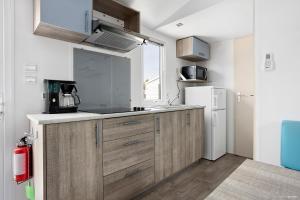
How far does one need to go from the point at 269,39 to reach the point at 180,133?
154 centimetres

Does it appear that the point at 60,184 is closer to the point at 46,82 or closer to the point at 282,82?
the point at 46,82

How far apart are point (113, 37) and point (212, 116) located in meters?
2.16

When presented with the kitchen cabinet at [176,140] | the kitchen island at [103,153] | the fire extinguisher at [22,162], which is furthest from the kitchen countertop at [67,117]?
the kitchen cabinet at [176,140]

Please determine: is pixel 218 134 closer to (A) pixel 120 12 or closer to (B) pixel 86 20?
(A) pixel 120 12

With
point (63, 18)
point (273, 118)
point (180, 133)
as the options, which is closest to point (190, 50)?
point (180, 133)

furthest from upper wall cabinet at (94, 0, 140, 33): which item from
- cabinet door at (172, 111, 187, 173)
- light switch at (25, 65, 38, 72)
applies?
cabinet door at (172, 111, 187, 173)

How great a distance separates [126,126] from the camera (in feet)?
5.71

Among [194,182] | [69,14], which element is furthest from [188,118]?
[69,14]

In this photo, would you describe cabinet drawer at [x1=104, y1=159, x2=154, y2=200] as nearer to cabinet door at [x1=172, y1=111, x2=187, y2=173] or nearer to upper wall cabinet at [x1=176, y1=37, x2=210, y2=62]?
cabinet door at [x1=172, y1=111, x2=187, y2=173]

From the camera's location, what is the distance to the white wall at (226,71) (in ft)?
11.6

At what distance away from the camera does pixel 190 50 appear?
10.7ft

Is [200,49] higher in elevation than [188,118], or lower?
higher

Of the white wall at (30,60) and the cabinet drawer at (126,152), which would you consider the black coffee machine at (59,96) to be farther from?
the cabinet drawer at (126,152)

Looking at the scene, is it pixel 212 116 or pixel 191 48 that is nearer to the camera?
pixel 212 116
